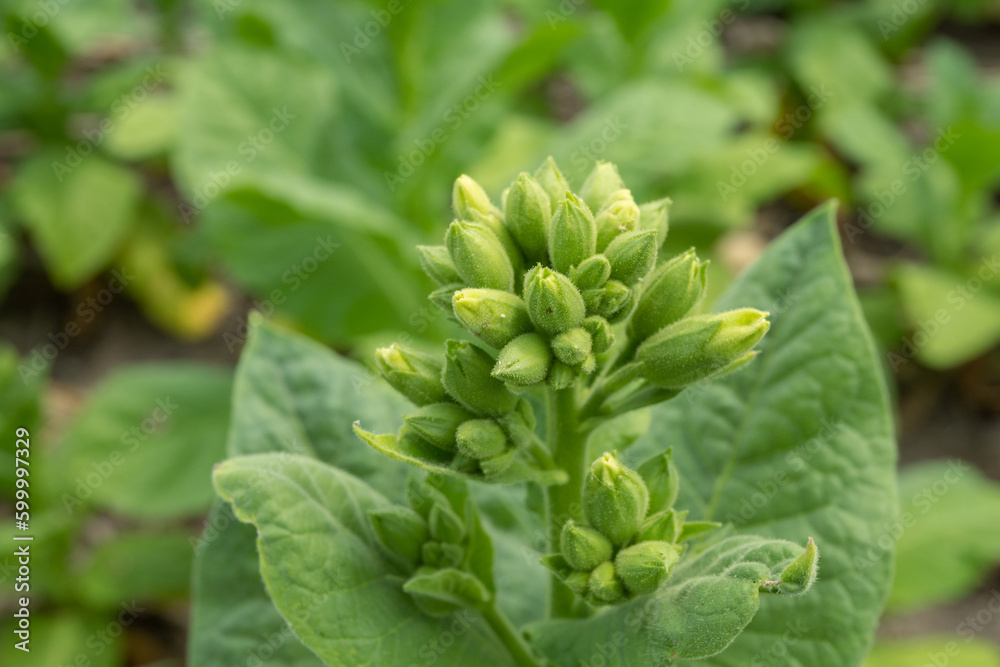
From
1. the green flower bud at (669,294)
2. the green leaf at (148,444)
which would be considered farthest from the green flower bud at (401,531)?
the green leaf at (148,444)

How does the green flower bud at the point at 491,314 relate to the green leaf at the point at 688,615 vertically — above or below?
above

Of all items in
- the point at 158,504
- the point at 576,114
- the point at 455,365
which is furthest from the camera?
the point at 576,114

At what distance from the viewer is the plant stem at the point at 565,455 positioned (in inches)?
61.5

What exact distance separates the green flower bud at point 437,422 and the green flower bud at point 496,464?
0.22 ft

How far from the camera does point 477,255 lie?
4.72ft

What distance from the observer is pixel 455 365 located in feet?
4.67

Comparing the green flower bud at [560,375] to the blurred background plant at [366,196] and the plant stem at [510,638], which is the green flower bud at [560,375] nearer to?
the plant stem at [510,638]

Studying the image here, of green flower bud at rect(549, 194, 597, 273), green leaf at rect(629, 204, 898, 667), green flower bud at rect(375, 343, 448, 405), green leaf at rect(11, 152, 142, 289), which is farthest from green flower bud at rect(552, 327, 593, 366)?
green leaf at rect(11, 152, 142, 289)

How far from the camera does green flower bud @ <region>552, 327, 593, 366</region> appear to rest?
137 cm

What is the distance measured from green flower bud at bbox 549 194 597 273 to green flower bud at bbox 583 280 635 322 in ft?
0.18

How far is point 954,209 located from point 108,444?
434 centimetres

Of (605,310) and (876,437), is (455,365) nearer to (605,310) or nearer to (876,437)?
(605,310)

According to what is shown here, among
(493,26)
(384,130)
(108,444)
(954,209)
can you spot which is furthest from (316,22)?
(954,209)

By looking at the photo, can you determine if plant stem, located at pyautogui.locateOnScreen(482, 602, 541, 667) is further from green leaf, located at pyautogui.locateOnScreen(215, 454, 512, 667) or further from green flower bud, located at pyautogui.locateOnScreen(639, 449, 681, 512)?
green flower bud, located at pyautogui.locateOnScreen(639, 449, 681, 512)
